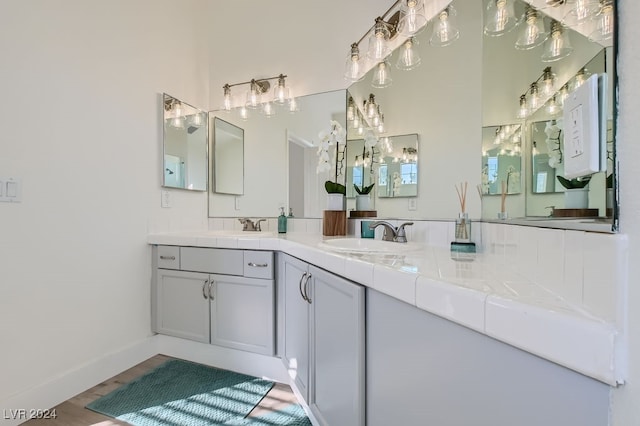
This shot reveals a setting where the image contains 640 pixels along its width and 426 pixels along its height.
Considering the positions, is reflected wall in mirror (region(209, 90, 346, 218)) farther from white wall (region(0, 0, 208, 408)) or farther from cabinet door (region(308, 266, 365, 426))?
cabinet door (region(308, 266, 365, 426))

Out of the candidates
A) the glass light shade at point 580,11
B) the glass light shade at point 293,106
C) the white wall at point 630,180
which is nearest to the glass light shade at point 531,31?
the glass light shade at point 580,11

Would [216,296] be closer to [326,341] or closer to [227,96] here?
[326,341]

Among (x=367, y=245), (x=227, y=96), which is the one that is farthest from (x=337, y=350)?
(x=227, y=96)

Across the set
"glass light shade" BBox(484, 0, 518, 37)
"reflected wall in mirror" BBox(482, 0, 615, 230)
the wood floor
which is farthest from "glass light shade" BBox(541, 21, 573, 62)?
the wood floor

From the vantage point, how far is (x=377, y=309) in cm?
89

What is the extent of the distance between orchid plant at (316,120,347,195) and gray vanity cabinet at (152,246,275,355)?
2.61 ft

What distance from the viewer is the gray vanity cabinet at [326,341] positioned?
3.18 ft

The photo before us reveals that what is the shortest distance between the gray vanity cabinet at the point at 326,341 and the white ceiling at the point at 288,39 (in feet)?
4.95

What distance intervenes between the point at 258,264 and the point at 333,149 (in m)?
0.99

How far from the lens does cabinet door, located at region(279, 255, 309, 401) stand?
4.70 ft

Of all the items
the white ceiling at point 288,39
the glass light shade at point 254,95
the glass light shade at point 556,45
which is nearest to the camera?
the glass light shade at point 556,45

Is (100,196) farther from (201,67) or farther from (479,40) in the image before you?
(479,40)

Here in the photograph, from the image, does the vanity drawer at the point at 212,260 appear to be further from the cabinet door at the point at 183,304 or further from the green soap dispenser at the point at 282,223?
the green soap dispenser at the point at 282,223

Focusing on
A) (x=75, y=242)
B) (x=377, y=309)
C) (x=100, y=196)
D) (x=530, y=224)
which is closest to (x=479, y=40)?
(x=530, y=224)
